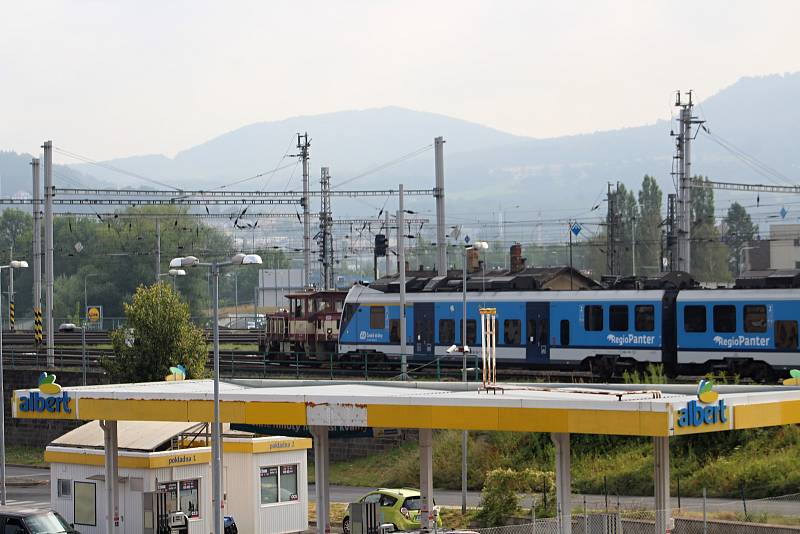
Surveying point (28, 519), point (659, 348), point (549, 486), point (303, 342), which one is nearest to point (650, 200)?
point (303, 342)

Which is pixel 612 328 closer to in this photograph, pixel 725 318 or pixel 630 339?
pixel 630 339

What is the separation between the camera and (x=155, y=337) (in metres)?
45.2

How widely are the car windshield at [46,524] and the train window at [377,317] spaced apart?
27.8 m

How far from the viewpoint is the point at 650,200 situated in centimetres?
14400

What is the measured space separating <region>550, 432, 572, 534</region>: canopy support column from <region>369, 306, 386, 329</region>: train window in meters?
32.2

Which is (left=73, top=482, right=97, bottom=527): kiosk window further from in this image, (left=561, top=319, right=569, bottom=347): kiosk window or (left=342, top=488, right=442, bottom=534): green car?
(left=561, top=319, right=569, bottom=347): kiosk window

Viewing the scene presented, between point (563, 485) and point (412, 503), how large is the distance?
10511mm

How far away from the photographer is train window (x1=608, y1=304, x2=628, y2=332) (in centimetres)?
4688

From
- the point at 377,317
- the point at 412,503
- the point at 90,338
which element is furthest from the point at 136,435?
the point at 90,338

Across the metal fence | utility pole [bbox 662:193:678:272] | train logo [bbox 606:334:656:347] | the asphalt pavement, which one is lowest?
the asphalt pavement

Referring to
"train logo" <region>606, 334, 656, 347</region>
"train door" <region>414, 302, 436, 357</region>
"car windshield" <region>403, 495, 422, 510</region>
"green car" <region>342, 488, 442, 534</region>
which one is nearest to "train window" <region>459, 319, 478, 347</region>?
"train door" <region>414, 302, 436, 357</region>

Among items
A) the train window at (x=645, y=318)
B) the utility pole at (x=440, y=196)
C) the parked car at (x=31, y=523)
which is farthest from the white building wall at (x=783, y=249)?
the parked car at (x=31, y=523)

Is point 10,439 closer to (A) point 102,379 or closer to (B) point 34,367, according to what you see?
(B) point 34,367

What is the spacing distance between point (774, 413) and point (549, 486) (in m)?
13.1
